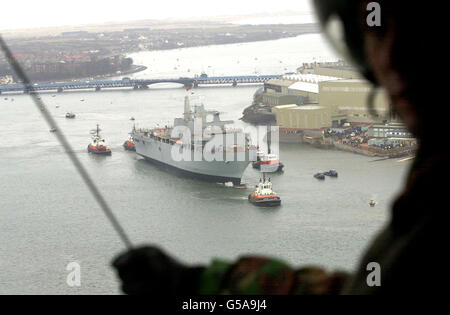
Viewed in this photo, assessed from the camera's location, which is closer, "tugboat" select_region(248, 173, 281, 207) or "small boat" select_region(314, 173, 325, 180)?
"tugboat" select_region(248, 173, 281, 207)

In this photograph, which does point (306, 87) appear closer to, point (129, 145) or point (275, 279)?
point (129, 145)

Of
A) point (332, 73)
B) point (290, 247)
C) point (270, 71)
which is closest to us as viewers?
point (290, 247)

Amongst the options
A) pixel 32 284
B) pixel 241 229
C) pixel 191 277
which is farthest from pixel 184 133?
pixel 191 277

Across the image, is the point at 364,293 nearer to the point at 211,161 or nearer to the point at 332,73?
the point at 211,161

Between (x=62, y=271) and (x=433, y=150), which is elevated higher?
(x=433, y=150)

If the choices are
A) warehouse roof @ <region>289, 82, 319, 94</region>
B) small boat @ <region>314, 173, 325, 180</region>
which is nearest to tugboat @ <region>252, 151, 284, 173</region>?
small boat @ <region>314, 173, 325, 180</region>

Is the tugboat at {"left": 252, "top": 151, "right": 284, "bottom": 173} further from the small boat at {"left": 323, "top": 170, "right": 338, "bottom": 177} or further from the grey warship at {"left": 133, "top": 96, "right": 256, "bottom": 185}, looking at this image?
the small boat at {"left": 323, "top": 170, "right": 338, "bottom": 177}

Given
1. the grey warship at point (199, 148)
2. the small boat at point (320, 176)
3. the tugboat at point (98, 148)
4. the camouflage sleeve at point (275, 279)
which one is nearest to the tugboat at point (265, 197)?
the small boat at point (320, 176)
